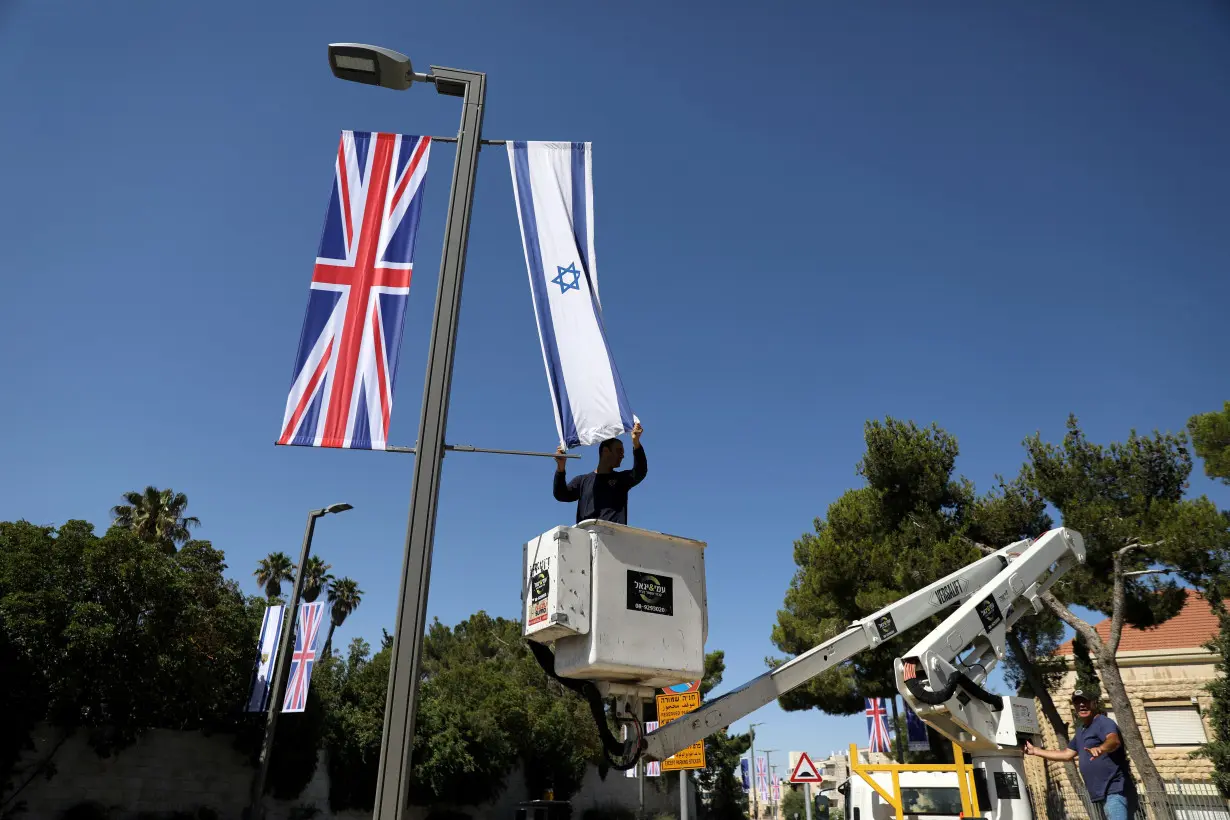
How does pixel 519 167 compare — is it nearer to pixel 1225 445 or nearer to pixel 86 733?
pixel 86 733

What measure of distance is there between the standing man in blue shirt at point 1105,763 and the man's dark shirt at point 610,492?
4647mm

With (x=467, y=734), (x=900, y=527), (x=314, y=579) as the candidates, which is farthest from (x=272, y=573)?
(x=900, y=527)

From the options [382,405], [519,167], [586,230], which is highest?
[519,167]

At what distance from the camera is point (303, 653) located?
18594mm

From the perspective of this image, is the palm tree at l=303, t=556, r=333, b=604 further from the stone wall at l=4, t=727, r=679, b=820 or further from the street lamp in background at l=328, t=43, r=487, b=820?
the street lamp in background at l=328, t=43, r=487, b=820

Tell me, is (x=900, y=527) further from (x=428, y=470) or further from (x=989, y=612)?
(x=428, y=470)

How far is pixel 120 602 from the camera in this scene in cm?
1900

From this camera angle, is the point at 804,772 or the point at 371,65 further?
the point at 804,772

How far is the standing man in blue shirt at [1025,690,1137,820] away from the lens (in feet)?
22.4

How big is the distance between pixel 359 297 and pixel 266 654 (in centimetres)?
1621

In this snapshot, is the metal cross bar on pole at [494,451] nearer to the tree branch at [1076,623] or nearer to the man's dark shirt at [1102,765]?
the man's dark shirt at [1102,765]

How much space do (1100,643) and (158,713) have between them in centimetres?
2474

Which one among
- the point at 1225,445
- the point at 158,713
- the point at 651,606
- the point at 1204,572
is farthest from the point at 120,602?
the point at 1225,445

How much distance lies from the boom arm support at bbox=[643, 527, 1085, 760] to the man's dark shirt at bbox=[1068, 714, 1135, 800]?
0.76 metres
